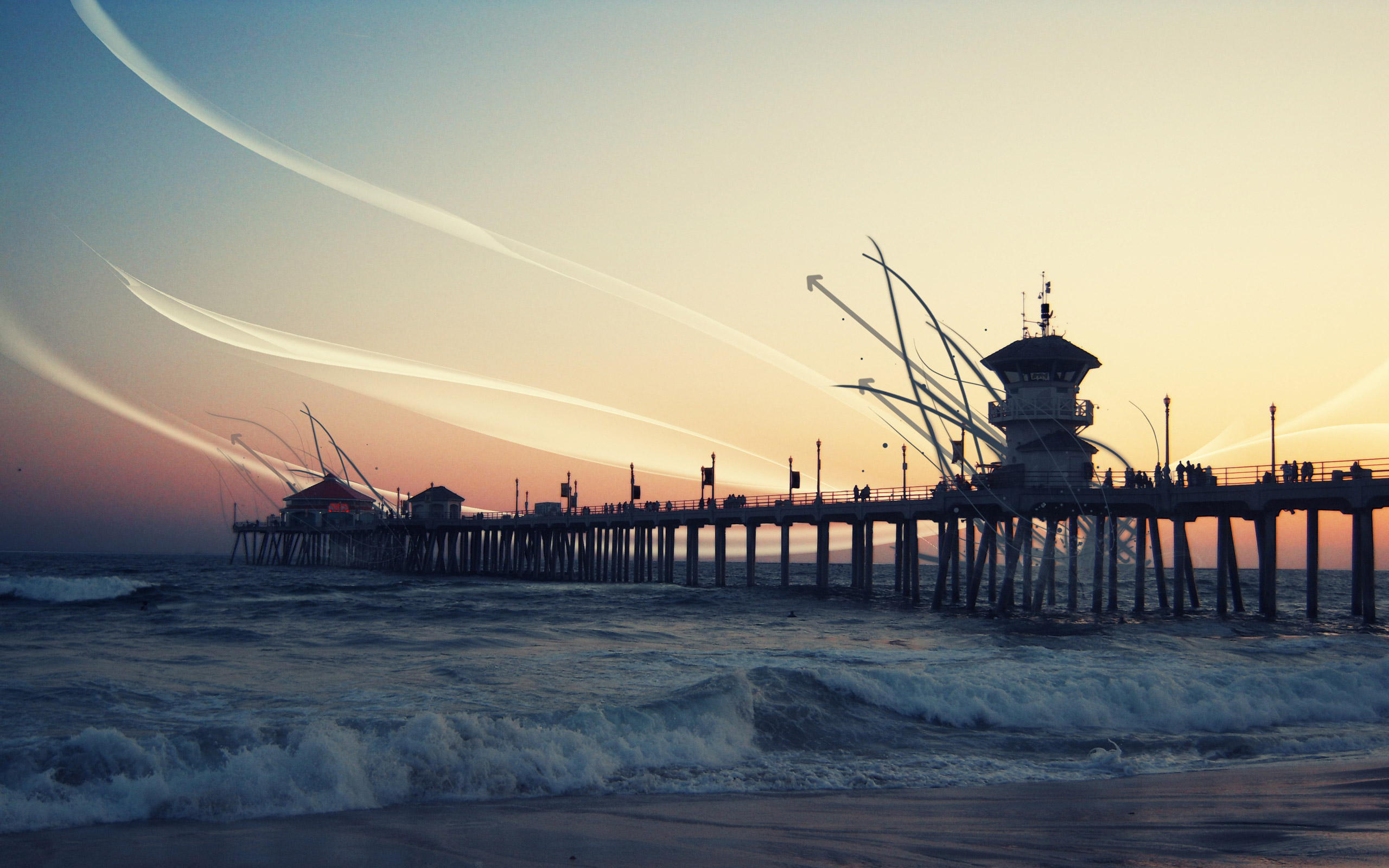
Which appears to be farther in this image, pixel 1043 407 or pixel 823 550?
pixel 823 550

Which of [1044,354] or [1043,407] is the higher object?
[1044,354]

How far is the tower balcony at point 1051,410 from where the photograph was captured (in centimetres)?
4731

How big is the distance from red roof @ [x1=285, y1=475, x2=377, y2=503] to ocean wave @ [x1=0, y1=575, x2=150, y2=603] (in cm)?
5884

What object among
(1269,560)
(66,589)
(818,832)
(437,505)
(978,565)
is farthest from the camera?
(437,505)

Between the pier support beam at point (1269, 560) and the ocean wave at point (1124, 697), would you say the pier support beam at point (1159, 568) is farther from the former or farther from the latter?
the ocean wave at point (1124, 697)

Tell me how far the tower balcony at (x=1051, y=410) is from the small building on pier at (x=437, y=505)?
2832 inches

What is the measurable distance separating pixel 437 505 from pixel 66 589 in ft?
164

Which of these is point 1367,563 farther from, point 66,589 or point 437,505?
point 437,505

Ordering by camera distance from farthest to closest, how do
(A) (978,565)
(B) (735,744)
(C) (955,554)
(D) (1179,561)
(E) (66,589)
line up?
(E) (66,589), (C) (955,554), (A) (978,565), (D) (1179,561), (B) (735,744)

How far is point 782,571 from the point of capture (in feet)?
199

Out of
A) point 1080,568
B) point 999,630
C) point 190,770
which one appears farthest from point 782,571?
point 1080,568

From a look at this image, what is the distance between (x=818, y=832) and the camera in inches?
401

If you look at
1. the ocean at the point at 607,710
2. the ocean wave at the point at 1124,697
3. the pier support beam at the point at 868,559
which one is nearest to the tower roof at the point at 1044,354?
the pier support beam at the point at 868,559

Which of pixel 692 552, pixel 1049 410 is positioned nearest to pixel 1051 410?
pixel 1049 410
